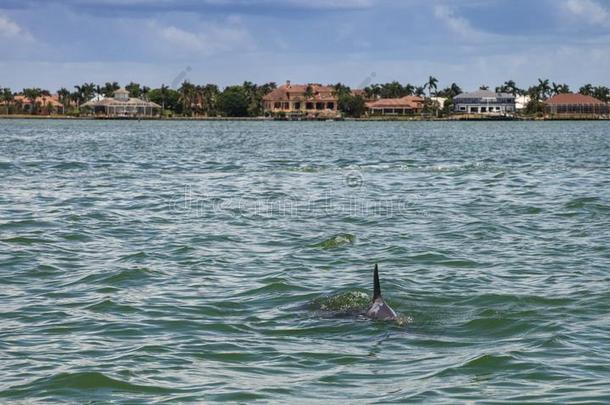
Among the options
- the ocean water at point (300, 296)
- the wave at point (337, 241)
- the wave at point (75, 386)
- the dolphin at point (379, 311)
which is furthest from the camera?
the wave at point (337, 241)

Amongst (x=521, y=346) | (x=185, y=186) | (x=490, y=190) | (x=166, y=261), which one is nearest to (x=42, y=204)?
(x=185, y=186)

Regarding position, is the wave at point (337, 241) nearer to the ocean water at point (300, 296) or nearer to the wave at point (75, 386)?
the ocean water at point (300, 296)

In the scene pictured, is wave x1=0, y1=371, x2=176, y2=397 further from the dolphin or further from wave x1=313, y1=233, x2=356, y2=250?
wave x1=313, y1=233, x2=356, y2=250

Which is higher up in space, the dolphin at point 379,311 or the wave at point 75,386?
the dolphin at point 379,311

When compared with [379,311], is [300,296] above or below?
below

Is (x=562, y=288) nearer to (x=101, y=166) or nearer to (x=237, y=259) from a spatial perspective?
(x=237, y=259)

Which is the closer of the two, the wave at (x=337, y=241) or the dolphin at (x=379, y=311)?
the dolphin at (x=379, y=311)

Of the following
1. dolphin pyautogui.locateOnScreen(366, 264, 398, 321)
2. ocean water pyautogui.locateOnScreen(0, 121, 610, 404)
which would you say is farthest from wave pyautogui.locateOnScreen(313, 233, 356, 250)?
dolphin pyautogui.locateOnScreen(366, 264, 398, 321)

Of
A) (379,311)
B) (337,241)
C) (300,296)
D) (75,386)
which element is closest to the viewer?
(75,386)

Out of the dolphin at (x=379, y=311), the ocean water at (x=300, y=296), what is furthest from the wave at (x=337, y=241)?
the dolphin at (x=379, y=311)

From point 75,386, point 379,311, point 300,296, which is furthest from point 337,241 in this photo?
point 75,386

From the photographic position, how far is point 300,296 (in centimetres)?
1838

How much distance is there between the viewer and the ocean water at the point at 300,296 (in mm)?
12859

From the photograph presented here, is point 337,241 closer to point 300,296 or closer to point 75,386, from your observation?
point 300,296
